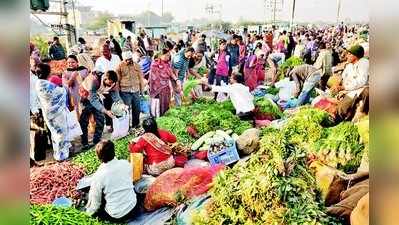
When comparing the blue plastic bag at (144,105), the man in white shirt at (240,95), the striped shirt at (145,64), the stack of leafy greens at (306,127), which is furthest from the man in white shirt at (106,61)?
the stack of leafy greens at (306,127)

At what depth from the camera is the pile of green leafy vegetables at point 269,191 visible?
3064 millimetres

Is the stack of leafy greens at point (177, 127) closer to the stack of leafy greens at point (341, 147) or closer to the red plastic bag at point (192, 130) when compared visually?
the red plastic bag at point (192, 130)

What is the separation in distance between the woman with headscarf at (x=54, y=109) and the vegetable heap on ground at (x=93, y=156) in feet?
0.25

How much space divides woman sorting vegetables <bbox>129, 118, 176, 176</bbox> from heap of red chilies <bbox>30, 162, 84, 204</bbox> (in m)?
0.35

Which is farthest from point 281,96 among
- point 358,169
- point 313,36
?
point 358,169

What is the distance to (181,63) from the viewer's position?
3154 mm

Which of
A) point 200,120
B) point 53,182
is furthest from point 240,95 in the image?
point 53,182

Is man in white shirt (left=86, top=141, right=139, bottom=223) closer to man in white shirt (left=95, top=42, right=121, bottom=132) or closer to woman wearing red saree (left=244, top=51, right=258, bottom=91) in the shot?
man in white shirt (left=95, top=42, right=121, bottom=132)

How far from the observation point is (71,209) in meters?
3.14

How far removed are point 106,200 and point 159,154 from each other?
388mm

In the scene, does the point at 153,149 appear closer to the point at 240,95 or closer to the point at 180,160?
the point at 180,160

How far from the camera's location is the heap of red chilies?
3.11 metres

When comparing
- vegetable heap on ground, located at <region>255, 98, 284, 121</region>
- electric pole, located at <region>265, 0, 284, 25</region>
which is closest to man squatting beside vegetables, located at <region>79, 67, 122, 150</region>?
vegetable heap on ground, located at <region>255, 98, 284, 121</region>

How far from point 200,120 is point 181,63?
33 cm
